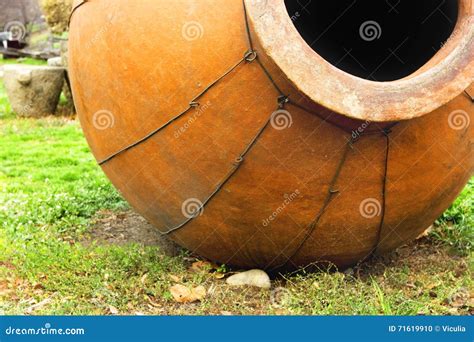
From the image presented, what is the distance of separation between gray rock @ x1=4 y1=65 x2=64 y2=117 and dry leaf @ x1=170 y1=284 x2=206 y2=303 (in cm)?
599

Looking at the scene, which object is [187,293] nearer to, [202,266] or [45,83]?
[202,266]

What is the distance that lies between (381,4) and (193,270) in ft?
5.41

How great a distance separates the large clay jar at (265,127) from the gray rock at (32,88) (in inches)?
218

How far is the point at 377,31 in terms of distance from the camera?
336 centimetres

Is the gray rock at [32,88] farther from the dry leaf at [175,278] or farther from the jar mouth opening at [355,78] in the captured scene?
the jar mouth opening at [355,78]

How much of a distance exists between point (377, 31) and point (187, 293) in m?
1.63

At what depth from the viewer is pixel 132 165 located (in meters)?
2.90

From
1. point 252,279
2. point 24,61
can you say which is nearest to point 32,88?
point 252,279

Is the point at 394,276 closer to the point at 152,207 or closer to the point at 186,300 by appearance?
the point at 186,300

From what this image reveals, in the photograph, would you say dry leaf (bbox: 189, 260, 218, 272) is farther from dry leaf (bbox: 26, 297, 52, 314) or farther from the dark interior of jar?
the dark interior of jar

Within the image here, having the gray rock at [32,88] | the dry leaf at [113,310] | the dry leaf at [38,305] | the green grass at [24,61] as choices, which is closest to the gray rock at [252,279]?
the dry leaf at [113,310]

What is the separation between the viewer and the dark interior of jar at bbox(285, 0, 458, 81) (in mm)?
3004

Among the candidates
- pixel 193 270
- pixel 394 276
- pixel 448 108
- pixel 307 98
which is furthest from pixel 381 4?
pixel 193 270

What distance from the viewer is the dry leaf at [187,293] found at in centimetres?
299
